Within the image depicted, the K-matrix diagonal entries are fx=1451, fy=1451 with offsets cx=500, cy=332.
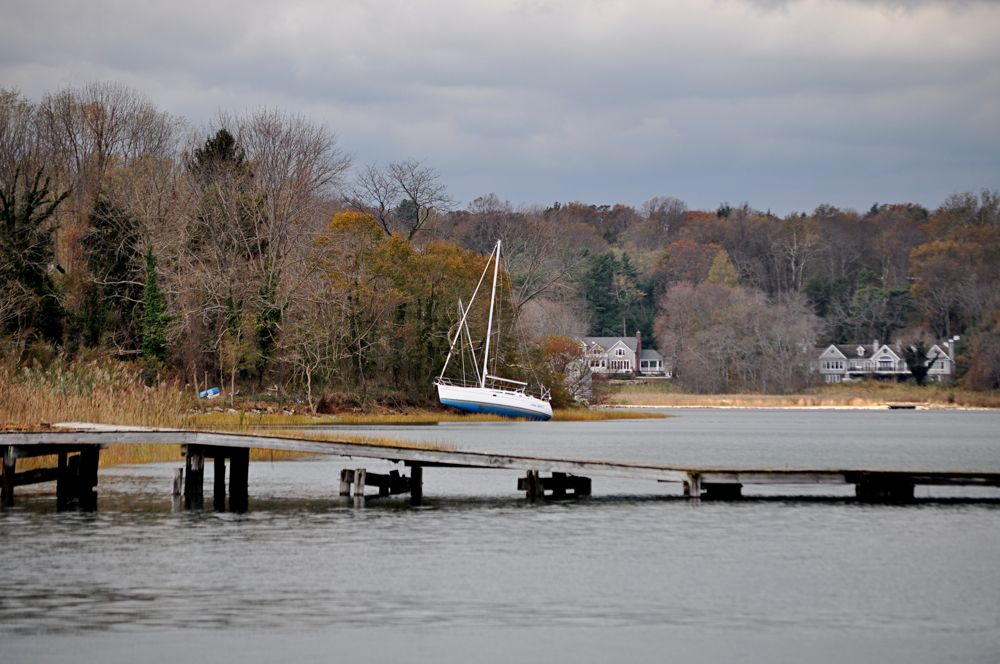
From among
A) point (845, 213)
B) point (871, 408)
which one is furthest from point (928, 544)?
point (845, 213)

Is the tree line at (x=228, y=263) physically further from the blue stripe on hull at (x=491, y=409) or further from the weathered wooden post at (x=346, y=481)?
the weathered wooden post at (x=346, y=481)

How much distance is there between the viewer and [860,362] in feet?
507

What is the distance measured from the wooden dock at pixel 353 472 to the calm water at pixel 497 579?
695mm

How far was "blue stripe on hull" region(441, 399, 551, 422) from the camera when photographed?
7612 cm

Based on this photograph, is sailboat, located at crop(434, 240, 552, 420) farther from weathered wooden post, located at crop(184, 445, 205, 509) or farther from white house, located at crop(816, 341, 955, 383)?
white house, located at crop(816, 341, 955, 383)

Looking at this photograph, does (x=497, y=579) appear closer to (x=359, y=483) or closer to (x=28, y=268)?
(x=359, y=483)

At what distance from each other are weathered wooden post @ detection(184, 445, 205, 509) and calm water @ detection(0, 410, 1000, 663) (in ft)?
2.94

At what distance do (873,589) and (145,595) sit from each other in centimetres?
974

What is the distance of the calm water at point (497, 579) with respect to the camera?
16.0 metres

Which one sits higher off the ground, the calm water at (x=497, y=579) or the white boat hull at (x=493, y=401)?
the white boat hull at (x=493, y=401)

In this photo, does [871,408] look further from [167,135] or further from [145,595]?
[145,595]

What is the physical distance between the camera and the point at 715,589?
64.7 ft

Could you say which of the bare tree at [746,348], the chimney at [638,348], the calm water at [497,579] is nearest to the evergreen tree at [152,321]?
the calm water at [497,579]

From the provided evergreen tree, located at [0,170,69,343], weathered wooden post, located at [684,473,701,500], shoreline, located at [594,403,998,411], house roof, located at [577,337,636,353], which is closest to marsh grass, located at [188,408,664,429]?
evergreen tree, located at [0,170,69,343]
